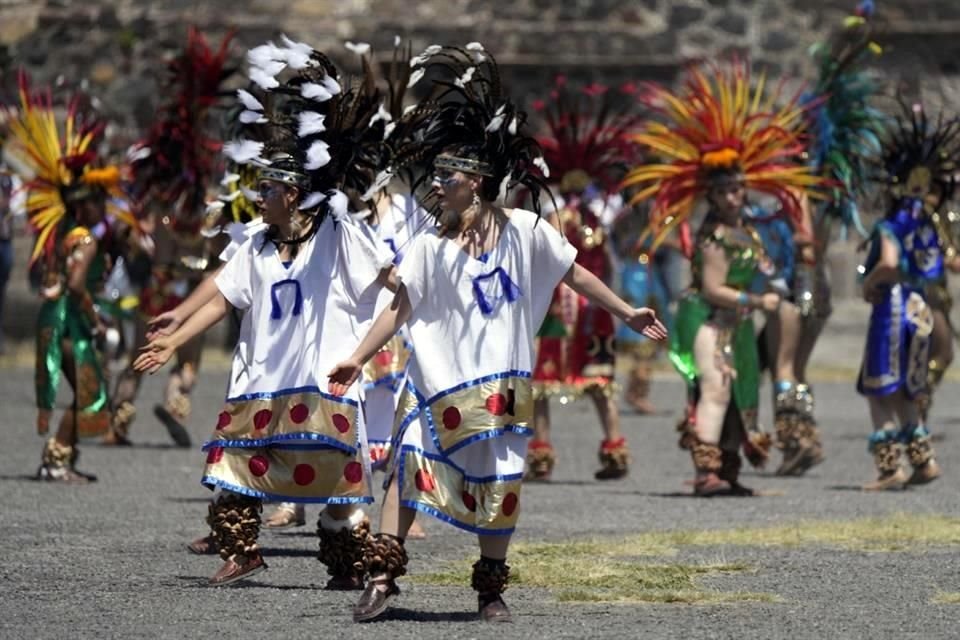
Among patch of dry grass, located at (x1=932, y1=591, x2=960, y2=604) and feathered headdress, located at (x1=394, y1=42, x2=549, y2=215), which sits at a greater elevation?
feathered headdress, located at (x1=394, y1=42, x2=549, y2=215)

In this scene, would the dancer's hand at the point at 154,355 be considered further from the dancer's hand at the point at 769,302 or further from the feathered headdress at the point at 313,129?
the dancer's hand at the point at 769,302

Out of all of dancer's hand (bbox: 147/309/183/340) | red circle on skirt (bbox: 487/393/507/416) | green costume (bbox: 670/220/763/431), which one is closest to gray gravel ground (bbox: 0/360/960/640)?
green costume (bbox: 670/220/763/431)

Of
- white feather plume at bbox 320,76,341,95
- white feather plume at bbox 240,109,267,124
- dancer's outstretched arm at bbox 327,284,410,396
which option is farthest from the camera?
white feather plume at bbox 240,109,267,124

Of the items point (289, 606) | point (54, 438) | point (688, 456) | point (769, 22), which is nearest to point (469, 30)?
point (769, 22)

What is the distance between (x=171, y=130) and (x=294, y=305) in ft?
17.4

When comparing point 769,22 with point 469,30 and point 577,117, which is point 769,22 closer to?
point 469,30

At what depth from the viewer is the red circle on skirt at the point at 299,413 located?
31.1 ft

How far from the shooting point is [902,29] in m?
25.2

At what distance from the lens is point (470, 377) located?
28.9ft

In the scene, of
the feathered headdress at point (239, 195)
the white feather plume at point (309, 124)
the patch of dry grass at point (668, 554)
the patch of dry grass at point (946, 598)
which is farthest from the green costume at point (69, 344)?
the patch of dry grass at point (946, 598)

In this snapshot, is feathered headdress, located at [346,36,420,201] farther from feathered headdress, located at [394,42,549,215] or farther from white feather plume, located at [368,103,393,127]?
feathered headdress, located at [394,42,549,215]

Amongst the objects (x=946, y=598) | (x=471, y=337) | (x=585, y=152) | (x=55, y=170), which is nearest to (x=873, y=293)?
(x=585, y=152)

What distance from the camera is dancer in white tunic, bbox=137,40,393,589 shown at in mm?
9492

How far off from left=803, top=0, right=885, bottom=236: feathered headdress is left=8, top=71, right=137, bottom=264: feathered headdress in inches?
162
